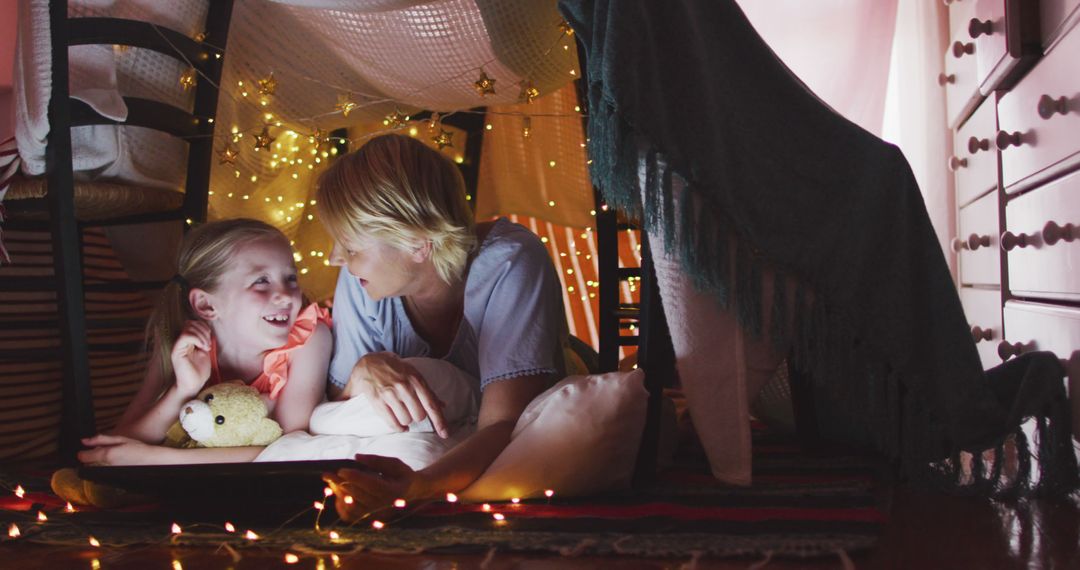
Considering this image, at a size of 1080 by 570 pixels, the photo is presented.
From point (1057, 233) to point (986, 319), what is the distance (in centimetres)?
58

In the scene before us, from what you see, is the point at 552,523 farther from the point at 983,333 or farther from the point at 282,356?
the point at 983,333

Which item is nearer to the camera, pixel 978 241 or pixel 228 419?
pixel 228 419

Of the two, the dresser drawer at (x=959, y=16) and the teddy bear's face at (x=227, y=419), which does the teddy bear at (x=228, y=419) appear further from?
the dresser drawer at (x=959, y=16)

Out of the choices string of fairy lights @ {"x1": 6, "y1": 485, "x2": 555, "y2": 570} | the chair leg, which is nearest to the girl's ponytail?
the chair leg

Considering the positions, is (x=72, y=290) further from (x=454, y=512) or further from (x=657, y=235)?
(x=657, y=235)

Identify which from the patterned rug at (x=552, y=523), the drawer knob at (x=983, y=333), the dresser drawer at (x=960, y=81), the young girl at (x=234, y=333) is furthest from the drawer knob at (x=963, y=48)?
the young girl at (x=234, y=333)

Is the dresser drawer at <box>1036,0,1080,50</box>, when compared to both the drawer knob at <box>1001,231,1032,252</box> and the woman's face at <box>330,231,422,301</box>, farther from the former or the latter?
the woman's face at <box>330,231,422,301</box>

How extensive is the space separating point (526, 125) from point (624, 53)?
642mm

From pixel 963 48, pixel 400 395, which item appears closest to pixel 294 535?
pixel 400 395

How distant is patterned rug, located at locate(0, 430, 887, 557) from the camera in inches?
34.2

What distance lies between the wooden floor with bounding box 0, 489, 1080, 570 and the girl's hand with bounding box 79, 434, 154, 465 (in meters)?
0.27

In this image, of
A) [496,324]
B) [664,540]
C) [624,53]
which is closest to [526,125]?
[496,324]

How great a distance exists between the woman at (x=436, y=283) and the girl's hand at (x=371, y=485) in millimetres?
96

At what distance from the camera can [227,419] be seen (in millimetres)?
1309
